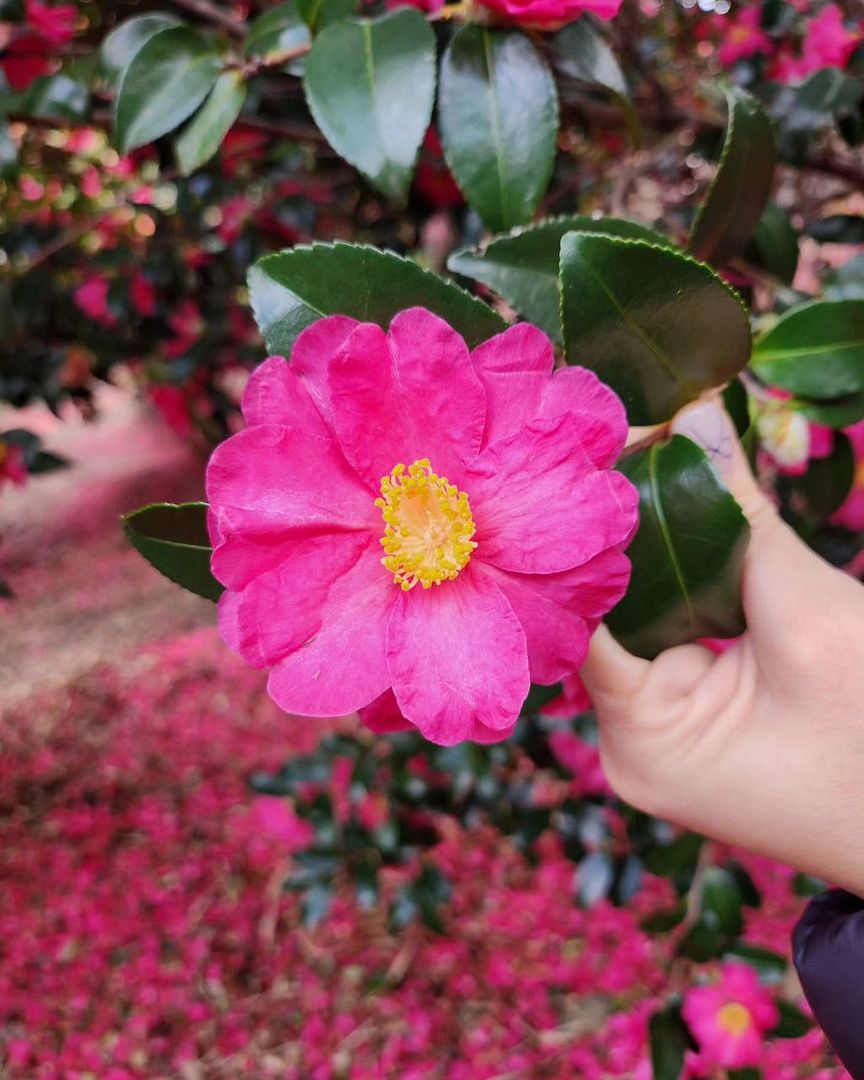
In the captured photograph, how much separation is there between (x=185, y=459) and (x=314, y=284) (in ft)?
16.4

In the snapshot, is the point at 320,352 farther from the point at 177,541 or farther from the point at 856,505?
the point at 856,505

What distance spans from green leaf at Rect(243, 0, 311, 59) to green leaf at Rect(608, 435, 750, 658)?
0.44 m

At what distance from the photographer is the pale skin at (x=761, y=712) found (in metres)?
0.51

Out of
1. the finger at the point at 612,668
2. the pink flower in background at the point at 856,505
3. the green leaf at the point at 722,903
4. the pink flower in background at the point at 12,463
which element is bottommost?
the green leaf at the point at 722,903

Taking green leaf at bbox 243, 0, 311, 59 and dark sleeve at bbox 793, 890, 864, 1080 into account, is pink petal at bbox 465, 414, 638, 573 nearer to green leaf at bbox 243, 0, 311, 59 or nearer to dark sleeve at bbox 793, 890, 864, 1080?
dark sleeve at bbox 793, 890, 864, 1080

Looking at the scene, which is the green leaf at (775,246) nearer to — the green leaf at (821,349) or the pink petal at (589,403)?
the green leaf at (821,349)

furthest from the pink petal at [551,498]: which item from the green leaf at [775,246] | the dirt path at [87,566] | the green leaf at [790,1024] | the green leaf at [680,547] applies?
the dirt path at [87,566]

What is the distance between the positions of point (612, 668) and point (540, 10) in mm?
437

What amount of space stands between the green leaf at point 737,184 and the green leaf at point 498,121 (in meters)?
0.11

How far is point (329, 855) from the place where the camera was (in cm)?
141

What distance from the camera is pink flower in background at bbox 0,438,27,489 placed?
1301 millimetres

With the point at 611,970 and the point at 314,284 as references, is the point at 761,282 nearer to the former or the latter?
the point at 314,284

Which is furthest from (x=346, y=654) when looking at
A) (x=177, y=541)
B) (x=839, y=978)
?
(x=839, y=978)

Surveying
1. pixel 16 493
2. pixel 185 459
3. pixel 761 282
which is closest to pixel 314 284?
pixel 761 282
